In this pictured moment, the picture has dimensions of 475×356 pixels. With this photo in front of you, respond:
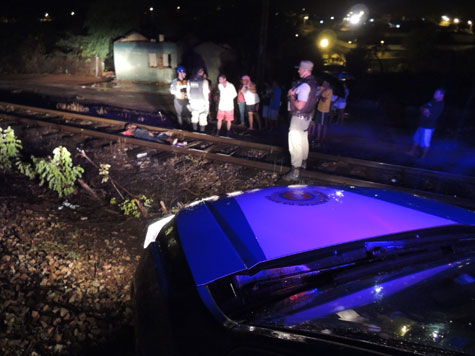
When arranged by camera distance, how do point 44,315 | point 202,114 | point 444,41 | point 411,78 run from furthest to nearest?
point 444,41 → point 411,78 → point 202,114 → point 44,315

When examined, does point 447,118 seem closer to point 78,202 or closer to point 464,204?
point 464,204

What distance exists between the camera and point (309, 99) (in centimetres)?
625

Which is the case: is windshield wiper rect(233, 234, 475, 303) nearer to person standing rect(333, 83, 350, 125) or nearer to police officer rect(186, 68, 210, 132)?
police officer rect(186, 68, 210, 132)

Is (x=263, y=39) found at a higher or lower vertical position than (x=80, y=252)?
higher

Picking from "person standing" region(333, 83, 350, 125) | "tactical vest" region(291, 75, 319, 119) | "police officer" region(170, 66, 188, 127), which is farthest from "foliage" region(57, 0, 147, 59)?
"tactical vest" region(291, 75, 319, 119)

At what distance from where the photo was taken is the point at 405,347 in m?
1.35

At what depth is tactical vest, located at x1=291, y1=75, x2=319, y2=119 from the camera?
6.12 metres

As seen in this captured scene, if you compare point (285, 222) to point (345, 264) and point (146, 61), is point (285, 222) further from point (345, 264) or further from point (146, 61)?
point (146, 61)

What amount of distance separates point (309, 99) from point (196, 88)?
3.77 meters

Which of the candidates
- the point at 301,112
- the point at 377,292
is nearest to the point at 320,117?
the point at 301,112

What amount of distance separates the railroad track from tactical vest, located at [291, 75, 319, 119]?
3.82 ft

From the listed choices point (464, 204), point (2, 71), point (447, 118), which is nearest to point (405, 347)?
point (464, 204)

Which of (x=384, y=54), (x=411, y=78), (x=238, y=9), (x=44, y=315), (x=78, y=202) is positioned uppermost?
(x=238, y=9)

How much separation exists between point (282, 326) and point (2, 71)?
3449cm
